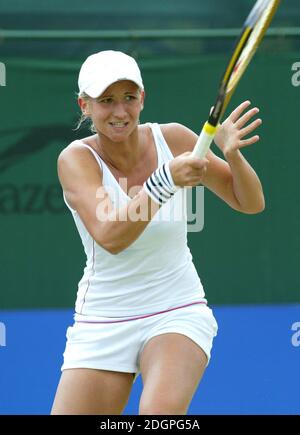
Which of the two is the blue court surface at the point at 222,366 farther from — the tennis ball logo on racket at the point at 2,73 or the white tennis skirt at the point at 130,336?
the white tennis skirt at the point at 130,336

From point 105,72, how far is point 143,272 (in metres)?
0.65

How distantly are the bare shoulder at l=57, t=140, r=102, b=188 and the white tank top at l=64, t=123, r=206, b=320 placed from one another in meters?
0.03

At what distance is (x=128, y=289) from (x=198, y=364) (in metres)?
0.33

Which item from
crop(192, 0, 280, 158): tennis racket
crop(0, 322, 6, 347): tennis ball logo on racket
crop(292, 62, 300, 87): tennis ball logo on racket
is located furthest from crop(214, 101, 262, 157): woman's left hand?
crop(292, 62, 300, 87): tennis ball logo on racket

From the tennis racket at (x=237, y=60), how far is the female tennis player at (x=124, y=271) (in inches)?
10.1

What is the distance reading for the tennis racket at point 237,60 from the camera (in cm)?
277

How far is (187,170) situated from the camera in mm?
2777

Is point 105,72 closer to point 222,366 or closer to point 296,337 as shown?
point 222,366

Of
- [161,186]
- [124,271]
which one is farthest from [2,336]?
[161,186]

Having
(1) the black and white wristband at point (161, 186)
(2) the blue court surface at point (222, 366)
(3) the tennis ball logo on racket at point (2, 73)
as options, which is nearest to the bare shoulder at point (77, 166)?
(1) the black and white wristband at point (161, 186)

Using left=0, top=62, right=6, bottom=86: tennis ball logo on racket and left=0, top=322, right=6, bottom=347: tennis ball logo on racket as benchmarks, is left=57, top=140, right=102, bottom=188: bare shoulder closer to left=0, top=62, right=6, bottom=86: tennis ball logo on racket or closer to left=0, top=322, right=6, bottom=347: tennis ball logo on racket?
left=0, top=322, right=6, bottom=347: tennis ball logo on racket

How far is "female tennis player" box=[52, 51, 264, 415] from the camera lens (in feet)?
9.93

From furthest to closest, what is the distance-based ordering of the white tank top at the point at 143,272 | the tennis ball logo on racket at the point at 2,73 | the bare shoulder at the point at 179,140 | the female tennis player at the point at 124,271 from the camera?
1. the tennis ball logo on racket at the point at 2,73
2. the bare shoulder at the point at 179,140
3. the white tank top at the point at 143,272
4. the female tennis player at the point at 124,271
